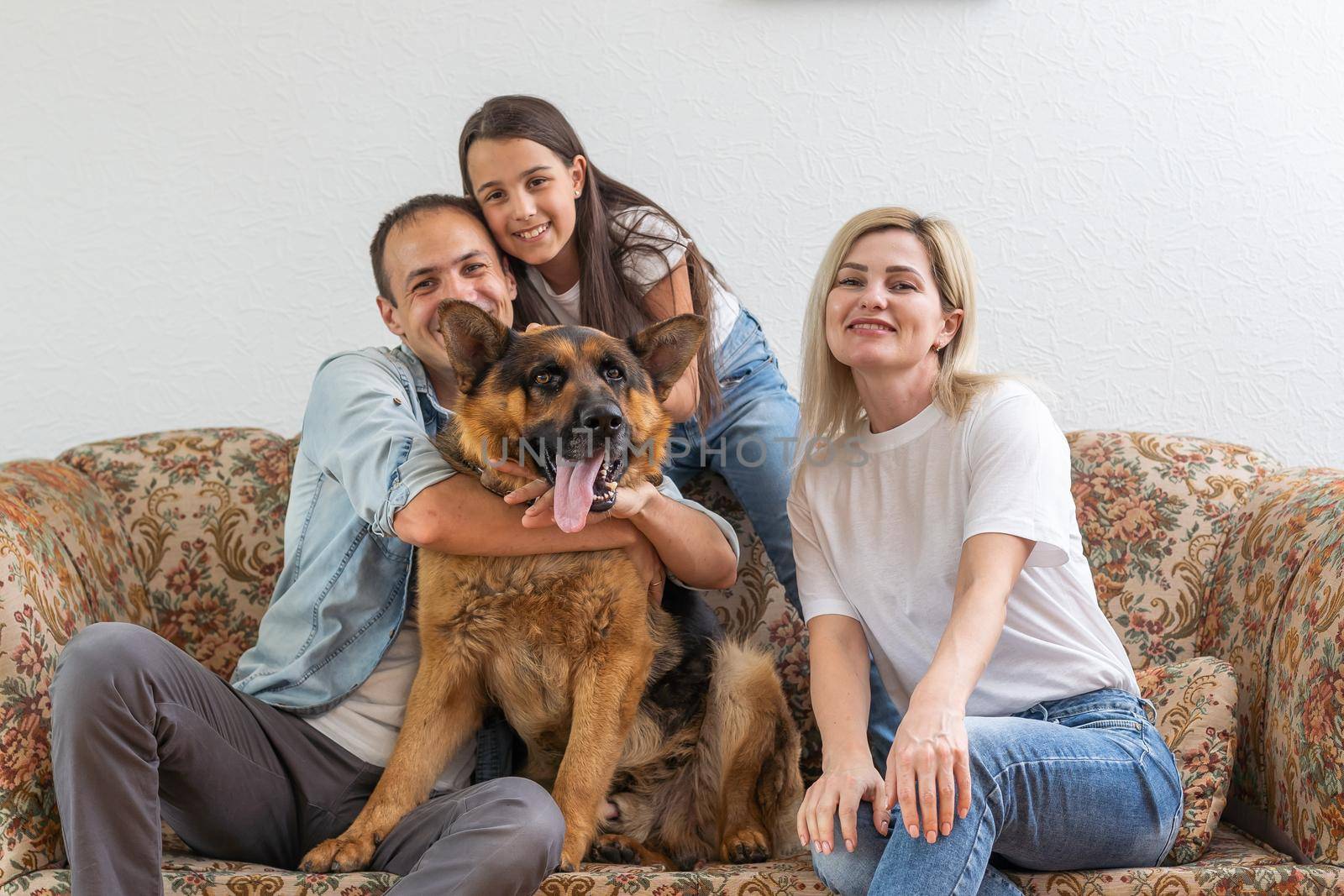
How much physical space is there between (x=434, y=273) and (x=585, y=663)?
0.91 metres

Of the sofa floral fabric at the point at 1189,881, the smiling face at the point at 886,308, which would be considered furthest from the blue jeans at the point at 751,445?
the sofa floral fabric at the point at 1189,881

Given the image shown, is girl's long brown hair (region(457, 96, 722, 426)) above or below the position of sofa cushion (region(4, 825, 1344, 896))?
above

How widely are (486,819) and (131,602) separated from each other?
145 cm

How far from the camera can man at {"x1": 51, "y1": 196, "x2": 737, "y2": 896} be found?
67.6 inches

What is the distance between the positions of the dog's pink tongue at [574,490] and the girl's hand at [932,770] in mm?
701

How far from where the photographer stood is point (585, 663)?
2092mm

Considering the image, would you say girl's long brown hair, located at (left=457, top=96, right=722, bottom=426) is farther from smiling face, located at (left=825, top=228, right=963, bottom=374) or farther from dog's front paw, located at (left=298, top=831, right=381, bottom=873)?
dog's front paw, located at (left=298, top=831, right=381, bottom=873)

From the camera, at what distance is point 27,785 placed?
196 cm

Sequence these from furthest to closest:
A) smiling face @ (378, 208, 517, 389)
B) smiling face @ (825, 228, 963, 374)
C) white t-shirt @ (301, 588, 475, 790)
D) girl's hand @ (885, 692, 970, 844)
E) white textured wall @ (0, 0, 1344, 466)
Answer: white textured wall @ (0, 0, 1344, 466), smiling face @ (378, 208, 517, 389), white t-shirt @ (301, 588, 475, 790), smiling face @ (825, 228, 963, 374), girl's hand @ (885, 692, 970, 844)

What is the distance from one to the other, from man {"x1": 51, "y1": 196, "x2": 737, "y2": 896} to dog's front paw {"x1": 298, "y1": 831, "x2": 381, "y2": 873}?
2 cm

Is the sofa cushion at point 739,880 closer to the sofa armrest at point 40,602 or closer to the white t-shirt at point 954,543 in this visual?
the sofa armrest at point 40,602

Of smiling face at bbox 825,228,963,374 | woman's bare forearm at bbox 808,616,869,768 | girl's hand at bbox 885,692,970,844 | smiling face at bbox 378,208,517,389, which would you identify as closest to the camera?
girl's hand at bbox 885,692,970,844

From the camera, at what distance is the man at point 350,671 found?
5.63ft

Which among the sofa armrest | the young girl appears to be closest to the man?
the young girl
